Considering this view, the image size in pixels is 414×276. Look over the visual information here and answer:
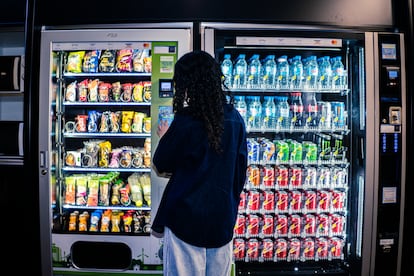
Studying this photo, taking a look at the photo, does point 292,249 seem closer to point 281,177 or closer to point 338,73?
point 281,177

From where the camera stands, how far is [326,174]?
8.01ft

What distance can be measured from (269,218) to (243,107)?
0.89m

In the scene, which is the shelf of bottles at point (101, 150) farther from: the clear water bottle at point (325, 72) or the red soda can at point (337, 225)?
the red soda can at point (337, 225)

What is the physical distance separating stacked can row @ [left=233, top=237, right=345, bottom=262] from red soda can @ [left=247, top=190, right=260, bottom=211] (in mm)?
270

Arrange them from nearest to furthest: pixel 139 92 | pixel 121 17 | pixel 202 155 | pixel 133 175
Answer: pixel 202 155, pixel 121 17, pixel 139 92, pixel 133 175

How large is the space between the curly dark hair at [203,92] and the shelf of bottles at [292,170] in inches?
36.2

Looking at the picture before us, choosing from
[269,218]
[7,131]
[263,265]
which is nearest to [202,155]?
[269,218]

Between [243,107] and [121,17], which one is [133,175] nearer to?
[243,107]

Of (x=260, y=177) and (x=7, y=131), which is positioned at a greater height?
(x=7, y=131)

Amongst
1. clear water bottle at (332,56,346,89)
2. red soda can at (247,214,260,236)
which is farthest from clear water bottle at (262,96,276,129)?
red soda can at (247,214,260,236)

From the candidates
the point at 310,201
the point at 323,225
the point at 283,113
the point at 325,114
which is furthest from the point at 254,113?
the point at 323,225

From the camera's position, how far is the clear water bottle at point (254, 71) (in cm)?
241

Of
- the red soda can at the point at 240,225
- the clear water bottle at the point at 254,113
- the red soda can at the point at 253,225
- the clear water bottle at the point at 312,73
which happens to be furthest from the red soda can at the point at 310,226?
the clear water bottle at the point at 312,73

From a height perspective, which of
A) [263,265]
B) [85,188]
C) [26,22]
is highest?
[26,22]
